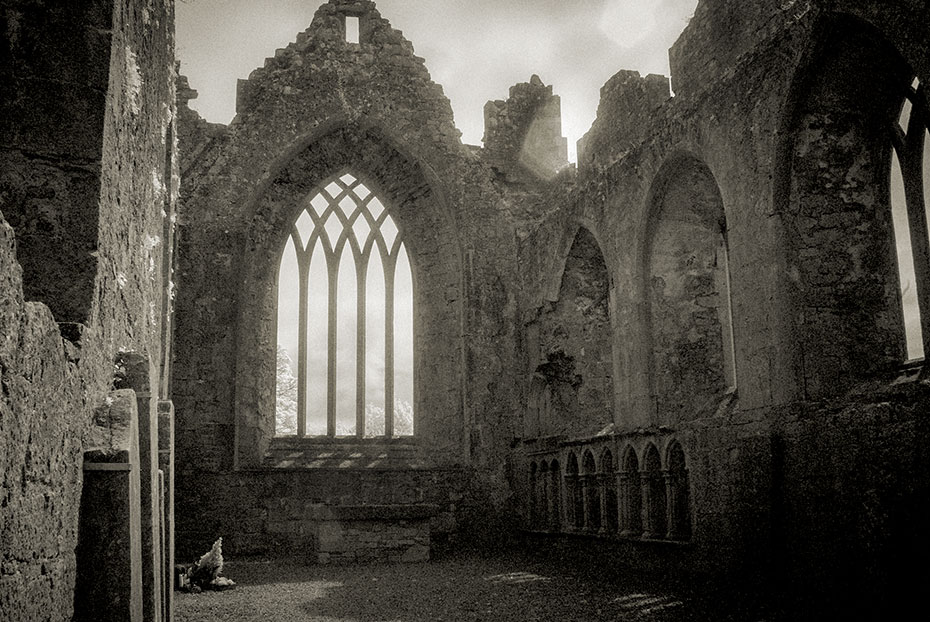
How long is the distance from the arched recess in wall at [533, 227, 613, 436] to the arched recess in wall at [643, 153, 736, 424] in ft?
5.67

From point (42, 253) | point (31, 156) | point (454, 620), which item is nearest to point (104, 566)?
point (42, 253)

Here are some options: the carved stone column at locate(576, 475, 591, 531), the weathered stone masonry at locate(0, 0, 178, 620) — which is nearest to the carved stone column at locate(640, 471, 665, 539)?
the carved stone column at locate(576, 475, 591, 531)

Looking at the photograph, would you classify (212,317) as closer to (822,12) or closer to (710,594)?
(710,594)

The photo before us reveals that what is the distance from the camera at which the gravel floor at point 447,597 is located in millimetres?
6012

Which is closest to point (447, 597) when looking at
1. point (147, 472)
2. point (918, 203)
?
point (147, 472)

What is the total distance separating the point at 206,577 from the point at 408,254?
19.0 ft

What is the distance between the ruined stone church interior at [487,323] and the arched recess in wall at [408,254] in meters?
0.04

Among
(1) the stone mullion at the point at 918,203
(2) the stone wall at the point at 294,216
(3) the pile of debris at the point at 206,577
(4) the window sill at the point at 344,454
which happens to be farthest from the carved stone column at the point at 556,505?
(1) the stone mullion at the point at 918,203

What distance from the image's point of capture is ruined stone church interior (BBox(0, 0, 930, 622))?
124 inches

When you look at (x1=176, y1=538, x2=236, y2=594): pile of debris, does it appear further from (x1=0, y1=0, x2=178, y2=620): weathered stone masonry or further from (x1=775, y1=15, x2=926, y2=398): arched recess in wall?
(x1=775, y1=15, x2=926, y2=398): arched recess in wall

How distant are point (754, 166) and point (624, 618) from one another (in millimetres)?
3548

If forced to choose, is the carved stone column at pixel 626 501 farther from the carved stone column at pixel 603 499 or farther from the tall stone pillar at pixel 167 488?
the tall stone pillar at pixel 167 488

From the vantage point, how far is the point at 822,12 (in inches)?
247

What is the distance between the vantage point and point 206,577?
26.5ft
